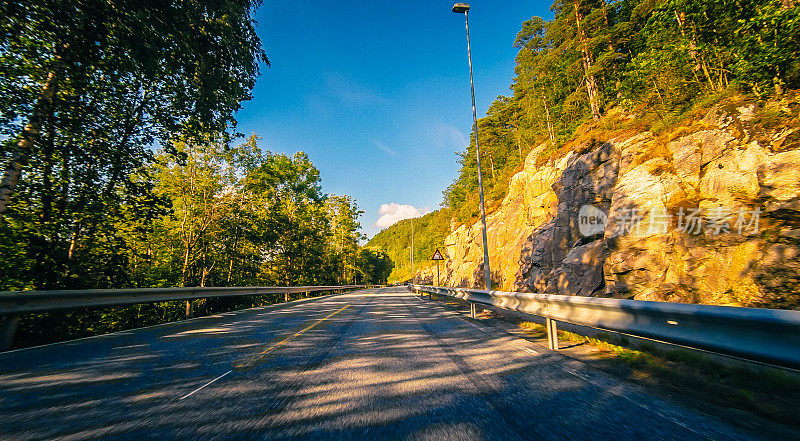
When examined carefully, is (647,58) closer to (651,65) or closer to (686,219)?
(651,65)

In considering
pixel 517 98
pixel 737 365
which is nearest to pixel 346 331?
pixel 737 365

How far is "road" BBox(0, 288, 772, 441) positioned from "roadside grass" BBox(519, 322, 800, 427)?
47 cm

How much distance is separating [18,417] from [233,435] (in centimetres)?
188

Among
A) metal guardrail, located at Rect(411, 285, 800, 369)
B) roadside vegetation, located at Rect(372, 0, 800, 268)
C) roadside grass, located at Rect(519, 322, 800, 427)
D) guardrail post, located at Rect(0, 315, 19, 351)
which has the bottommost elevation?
roadside grass, located at Rect(519, 322, 800, 427)

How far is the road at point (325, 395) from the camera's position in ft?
6.82

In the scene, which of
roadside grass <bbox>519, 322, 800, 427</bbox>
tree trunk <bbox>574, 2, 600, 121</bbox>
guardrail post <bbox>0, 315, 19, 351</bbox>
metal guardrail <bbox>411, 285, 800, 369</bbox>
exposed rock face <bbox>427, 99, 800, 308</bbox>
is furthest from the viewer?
tree trunk <bbox>574, 2, 600, 121</bbox>

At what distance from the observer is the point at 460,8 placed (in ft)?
48.8

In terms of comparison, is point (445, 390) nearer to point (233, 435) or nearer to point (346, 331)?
point (233, 435)

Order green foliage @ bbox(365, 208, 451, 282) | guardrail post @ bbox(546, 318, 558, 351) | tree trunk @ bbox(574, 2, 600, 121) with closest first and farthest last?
1. guardrail post @ bbox(546, 318, 558, 351)
2. tree trunk @ bbox(574, 2, 600, 121)
3. green foliage @ bbox(365, 208, 451, 282)

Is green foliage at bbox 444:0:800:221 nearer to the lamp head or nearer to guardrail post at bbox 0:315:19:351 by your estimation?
the lamp head

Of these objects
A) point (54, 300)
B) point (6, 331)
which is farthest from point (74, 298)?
point (6, 331)

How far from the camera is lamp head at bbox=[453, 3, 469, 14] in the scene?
48.2 ft

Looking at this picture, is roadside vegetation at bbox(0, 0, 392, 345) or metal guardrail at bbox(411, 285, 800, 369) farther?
roadside vegetation at bbox(0, 0, 392, 345)

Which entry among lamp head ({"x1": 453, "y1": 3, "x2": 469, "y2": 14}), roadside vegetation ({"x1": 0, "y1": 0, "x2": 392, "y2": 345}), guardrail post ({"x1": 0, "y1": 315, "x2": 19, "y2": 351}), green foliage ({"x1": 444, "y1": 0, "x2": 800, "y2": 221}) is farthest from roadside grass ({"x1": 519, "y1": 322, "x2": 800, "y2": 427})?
lamp head ({"x1": 453, "y1": 3, "x2": 469, "y2": 14})
